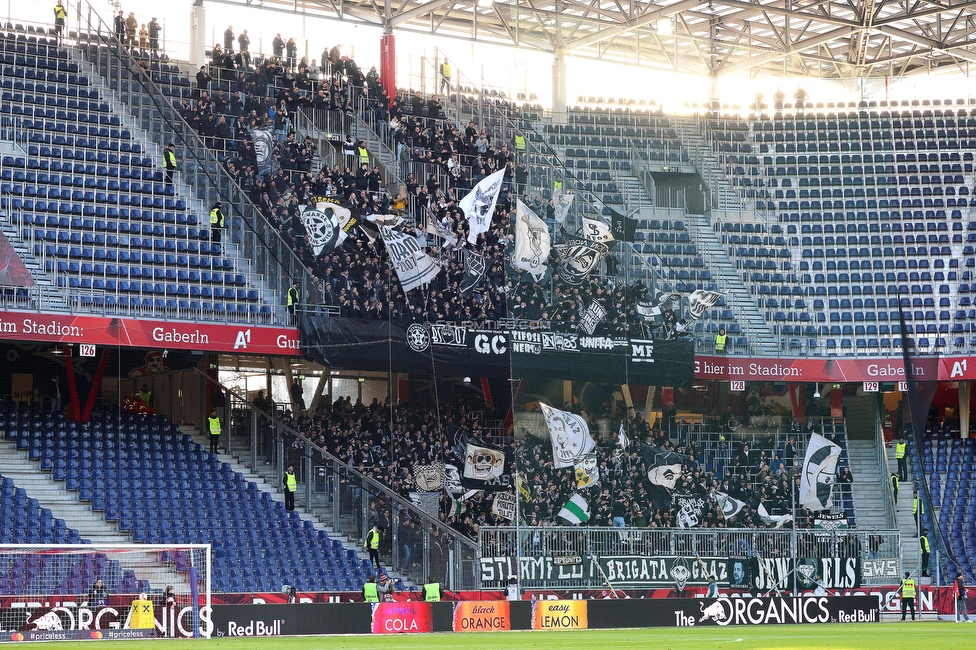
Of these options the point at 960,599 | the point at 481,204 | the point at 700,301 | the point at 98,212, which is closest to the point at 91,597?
the point at 98,212

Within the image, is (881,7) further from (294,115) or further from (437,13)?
(294,115)

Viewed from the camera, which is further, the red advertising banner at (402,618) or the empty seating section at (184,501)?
the empty seating section at (184,501)

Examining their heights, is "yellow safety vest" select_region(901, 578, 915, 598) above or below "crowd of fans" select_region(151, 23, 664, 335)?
below

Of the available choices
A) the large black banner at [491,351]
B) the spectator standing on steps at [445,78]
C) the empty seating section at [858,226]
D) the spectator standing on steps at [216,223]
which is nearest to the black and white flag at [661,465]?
the large black banner at [491,351]

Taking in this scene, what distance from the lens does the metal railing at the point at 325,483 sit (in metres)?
29.7

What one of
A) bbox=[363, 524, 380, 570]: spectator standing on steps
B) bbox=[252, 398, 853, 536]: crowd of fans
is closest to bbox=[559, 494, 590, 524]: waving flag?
bbox=[252, 398, 853, 536]: crowd of fans

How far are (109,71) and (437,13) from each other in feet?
51.9

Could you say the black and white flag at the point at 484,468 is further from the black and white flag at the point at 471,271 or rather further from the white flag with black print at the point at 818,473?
the white flag with black print at the point at 818,473

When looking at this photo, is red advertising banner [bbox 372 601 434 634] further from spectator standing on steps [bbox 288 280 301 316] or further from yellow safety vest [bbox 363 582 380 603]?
spectator standing on steps [bbox 288 280 301 316]

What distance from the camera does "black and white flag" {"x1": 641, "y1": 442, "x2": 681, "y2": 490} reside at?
97.0 feet

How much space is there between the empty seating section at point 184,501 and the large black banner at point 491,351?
3.82 m

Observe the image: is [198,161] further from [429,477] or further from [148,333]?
[429,477]

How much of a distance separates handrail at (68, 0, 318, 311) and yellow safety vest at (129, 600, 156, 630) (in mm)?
10150

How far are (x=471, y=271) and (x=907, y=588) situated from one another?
527 inches
